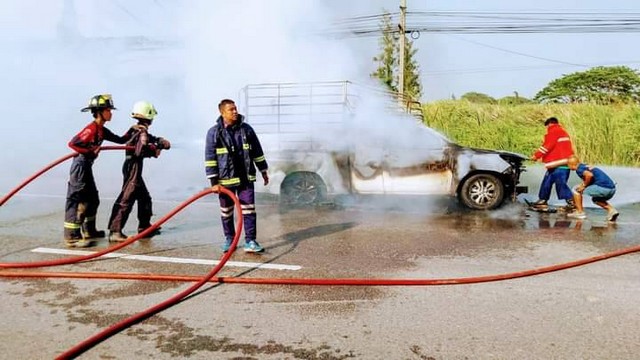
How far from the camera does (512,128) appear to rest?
668 inches

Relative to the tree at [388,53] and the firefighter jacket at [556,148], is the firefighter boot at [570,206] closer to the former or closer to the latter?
the firefighter jacket at [556,148]

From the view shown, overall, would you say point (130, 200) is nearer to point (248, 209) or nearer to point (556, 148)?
point (248, 209)

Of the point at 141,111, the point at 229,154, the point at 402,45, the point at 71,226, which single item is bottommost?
the point at 71,226

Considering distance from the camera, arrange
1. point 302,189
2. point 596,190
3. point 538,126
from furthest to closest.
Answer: point 538,126
point 302,189
point 596,190

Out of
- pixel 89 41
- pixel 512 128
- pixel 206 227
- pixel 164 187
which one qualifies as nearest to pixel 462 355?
pixel 206 227

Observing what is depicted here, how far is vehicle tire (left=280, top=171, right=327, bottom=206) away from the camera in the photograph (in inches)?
336

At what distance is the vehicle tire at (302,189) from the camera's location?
852cm

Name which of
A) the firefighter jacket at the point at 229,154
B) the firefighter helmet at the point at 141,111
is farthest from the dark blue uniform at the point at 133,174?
the firefighter jacket at the point at 229,154

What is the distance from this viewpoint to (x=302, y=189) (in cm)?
859

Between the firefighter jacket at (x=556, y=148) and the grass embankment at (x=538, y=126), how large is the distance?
765 centimetres

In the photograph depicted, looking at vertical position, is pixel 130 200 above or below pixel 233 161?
below

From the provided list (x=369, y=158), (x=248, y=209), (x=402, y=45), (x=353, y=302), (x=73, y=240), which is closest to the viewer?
(x=353, y=302)

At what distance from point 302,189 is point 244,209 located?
325cm

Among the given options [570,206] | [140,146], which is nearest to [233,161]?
[140,146]
